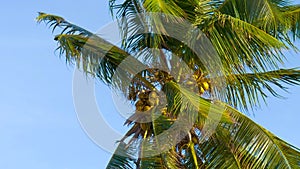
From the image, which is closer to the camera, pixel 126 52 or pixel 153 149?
pixel 153 149

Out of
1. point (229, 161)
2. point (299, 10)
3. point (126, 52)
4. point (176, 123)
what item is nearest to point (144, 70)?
point (126, 52)

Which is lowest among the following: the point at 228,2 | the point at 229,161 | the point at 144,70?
the point at 229,161

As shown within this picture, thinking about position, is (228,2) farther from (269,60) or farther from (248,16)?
(269,60)

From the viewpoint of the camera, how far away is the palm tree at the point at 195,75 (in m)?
9.49

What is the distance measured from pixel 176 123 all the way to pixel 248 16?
6.38ft

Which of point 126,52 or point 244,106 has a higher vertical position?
point 126,52

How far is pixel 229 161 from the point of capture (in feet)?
31.9

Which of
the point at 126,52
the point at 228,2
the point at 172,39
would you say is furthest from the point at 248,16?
the point at 126,52

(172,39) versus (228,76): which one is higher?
(172,39)

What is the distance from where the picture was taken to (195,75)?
389 inches

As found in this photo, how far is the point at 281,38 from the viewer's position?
33.9ft

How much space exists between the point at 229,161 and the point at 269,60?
4.89 feet

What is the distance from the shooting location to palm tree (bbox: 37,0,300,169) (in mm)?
9492

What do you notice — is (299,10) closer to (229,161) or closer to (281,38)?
(281,38)
